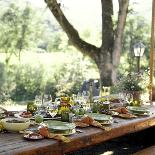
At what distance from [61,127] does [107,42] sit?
24.2 ft

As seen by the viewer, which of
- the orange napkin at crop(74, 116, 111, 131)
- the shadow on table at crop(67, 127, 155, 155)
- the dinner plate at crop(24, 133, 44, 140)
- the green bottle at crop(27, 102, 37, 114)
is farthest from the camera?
the shadow on table at crop(67, 127, 155, 155)

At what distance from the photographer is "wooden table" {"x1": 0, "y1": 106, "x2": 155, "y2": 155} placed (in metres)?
2.26

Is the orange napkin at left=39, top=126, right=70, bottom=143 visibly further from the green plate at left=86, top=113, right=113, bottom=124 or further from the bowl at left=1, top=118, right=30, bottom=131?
the green plate at left=86, top=113, right=113, bottom=124

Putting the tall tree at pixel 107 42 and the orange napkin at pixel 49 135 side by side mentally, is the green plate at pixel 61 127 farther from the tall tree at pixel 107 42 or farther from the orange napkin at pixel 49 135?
the tall tree at pixel 107 42

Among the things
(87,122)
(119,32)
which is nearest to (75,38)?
(119,32)

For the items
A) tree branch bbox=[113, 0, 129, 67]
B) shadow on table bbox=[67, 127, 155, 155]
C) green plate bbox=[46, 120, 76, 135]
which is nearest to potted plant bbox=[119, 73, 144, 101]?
shadow on table bbox=[67, 127, 155, 155]

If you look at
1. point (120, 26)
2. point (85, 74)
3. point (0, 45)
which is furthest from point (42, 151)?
point (0, 45)

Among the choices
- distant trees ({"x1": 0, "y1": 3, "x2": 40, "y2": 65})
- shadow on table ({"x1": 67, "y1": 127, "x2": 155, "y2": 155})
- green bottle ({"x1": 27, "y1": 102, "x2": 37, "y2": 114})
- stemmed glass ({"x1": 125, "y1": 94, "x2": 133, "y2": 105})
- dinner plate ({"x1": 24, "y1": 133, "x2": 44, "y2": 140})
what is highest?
distant trees ({"x1": 0, "y1": 3, "x2": 40, "y2": 65})

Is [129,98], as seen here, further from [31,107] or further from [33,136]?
[33,136]

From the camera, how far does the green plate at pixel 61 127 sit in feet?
8.73

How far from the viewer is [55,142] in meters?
2.46

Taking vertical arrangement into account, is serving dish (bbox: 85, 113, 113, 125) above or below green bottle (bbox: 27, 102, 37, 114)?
below

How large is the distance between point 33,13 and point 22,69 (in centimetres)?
509

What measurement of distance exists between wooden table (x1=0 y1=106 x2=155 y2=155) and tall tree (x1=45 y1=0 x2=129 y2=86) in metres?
6.78
